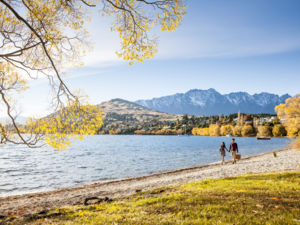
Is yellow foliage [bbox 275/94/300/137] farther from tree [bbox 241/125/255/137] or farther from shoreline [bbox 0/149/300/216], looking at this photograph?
tree [bbox 241/125/255/137]

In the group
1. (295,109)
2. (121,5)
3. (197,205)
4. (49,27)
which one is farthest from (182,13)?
(295,109)

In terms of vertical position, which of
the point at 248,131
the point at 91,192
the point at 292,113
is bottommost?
the point at 248,131

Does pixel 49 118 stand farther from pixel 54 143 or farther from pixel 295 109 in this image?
pixel 295 109

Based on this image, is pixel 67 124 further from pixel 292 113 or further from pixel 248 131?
pixel 248 131

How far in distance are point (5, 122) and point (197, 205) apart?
11.5 meters

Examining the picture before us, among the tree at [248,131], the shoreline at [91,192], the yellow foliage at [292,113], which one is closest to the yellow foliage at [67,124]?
the shoreline at [91,192]

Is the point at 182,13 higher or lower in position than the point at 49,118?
higher

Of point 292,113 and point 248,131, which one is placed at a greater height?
point 292,113

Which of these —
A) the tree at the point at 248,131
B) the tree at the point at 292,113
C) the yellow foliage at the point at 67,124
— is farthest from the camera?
the tree at the point at 248,131

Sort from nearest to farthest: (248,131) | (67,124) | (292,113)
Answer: (67,124) → (292,113) → (248,131)

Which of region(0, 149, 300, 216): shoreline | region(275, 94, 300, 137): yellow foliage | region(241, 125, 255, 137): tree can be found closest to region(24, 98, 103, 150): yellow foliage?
region(0, 149, 300, 216): shoreline

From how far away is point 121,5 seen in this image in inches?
412

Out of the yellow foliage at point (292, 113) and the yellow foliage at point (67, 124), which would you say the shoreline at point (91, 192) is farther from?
the yellow foliage at point (292, 113)

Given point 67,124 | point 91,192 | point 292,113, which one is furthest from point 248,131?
point 67,124
